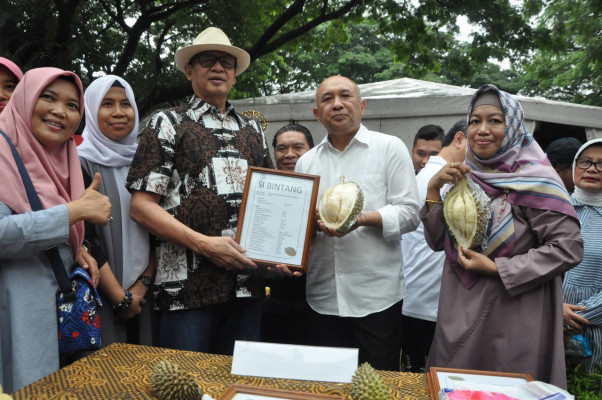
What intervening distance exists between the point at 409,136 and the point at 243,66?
5351 mm

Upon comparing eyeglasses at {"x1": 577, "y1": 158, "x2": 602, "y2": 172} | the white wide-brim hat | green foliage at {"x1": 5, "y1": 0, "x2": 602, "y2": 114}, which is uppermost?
green foliage at {"x1": 5, "y1": 0, "x2": 602, "y2": 114}

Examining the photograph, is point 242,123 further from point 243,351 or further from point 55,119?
point 243,351

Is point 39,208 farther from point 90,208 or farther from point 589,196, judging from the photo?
point 589,196

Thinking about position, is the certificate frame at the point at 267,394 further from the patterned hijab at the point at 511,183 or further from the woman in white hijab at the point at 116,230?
the woman in white hijab at the point at 116,230

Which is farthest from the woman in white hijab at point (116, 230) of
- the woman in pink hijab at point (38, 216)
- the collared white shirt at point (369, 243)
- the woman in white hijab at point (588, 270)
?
the woman in white hijab at point (588, 270)

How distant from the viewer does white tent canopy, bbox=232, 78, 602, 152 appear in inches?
299

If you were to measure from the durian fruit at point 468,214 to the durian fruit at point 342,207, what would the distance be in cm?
50

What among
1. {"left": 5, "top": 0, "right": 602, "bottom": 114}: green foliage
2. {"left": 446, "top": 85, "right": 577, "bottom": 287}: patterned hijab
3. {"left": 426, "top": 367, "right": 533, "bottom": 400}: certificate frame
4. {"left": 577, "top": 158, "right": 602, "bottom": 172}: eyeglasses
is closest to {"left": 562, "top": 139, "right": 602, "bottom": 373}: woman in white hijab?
{"left": 577, "top": 158, "right": 602, "bottom": 172}: eyeglasses

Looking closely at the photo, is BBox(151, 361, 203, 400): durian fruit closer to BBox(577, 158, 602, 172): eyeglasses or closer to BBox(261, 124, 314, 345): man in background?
BBox(261, 124, 314, 345): man in background

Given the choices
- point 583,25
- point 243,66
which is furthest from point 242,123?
point 583,25

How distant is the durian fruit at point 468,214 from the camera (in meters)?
2.35

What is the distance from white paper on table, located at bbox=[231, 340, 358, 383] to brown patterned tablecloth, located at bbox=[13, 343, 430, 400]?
0.03m

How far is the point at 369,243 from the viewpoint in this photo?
118 inches

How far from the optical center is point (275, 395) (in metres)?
1.60
